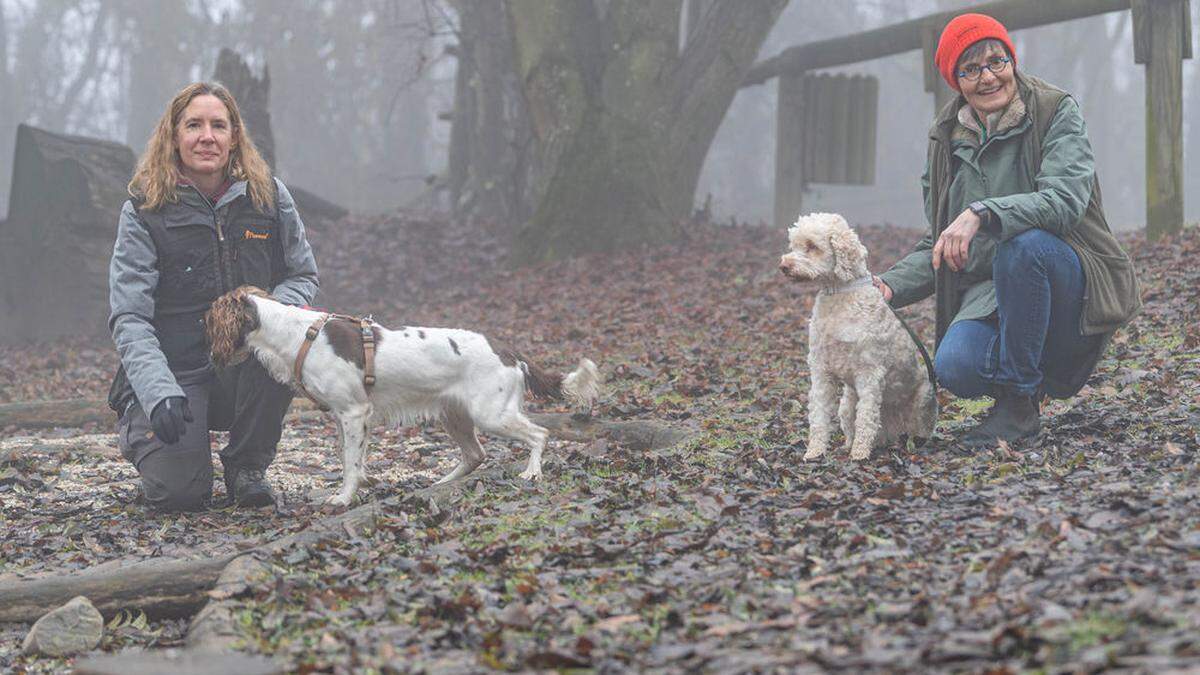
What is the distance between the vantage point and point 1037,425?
6359 mm

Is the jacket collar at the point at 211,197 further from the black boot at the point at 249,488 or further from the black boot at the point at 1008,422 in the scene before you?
the black boot at the point at 1008,422

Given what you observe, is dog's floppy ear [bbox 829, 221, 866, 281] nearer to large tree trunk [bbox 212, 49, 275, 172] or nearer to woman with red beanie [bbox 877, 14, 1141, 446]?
woman with red beanie [bbox 877, 14, 1141, 446]

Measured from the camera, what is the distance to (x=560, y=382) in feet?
22.6

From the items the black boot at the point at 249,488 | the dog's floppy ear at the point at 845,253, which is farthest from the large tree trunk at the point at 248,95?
the dog's floppy ear at the point at 845,253

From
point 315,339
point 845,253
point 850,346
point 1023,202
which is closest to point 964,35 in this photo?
point 1023,202

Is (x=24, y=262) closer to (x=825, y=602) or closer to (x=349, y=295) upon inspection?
(x=349, y=295)

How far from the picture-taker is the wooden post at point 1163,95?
466 inches

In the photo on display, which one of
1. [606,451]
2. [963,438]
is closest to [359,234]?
[606,451]

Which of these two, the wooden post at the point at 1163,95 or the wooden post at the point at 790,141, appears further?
the wooden post at the point at 790,141

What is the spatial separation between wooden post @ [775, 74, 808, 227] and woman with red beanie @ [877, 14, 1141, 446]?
1075cm

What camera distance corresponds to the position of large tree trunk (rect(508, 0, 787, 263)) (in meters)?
15.2

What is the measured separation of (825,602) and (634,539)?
114 centimetres

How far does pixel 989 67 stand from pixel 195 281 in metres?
4.11

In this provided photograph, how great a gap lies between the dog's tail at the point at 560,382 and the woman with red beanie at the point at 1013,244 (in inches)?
63.6
